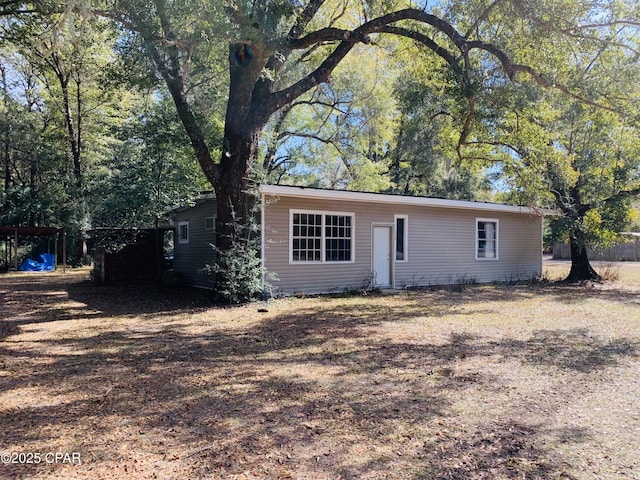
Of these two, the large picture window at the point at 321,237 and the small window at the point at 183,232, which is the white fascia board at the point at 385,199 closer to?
the large picture window at the point at 321,237

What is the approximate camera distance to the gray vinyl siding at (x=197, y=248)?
12.5 m

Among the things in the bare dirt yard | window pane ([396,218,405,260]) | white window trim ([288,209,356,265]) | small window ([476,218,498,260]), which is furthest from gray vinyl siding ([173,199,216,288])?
small window ([476,218,498,260])

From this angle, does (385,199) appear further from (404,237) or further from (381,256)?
(381,256)

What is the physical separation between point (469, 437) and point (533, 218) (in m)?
14.5

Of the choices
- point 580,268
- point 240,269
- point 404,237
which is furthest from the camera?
point 580,268

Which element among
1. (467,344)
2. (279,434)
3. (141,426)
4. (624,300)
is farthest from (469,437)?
(624,300)

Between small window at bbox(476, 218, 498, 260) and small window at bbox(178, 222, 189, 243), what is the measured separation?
31.0 ft

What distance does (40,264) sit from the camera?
70.2ft

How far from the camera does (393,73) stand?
736 inches

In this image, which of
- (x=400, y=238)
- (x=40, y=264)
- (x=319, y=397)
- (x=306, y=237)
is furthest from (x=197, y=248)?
(x=40, y=264)

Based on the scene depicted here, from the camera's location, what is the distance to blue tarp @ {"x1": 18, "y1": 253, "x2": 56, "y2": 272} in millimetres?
21062

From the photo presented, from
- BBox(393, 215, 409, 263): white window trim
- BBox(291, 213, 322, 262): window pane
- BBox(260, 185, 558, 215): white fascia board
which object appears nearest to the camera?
BBox(260, 185, 558, 215): white fascia board

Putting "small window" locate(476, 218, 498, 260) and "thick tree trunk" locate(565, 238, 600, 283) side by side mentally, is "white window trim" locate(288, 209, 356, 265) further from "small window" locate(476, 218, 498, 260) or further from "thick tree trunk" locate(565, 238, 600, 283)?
"thick tree trunk" locate(565, 238, 600, 283)

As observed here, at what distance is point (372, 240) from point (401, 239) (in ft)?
3.56
